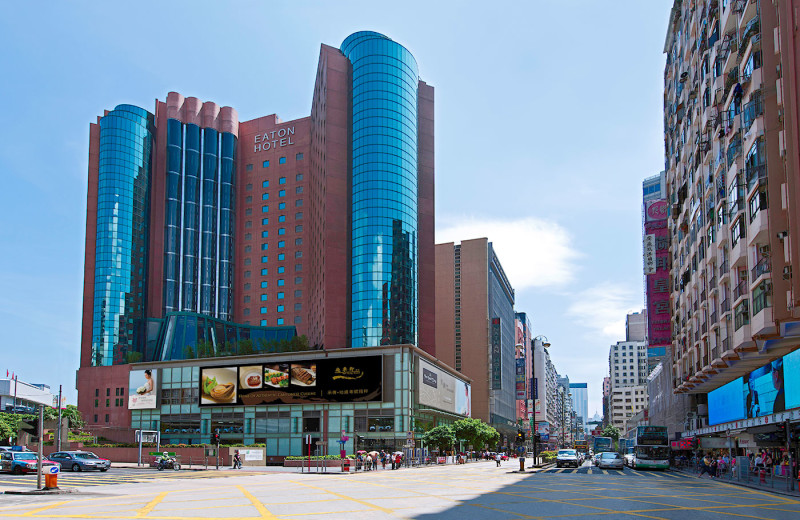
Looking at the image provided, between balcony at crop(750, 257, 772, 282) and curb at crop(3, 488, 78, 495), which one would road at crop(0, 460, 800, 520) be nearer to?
curb at crop(3, 488, 78, 495)

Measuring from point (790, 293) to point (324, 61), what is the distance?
291ft

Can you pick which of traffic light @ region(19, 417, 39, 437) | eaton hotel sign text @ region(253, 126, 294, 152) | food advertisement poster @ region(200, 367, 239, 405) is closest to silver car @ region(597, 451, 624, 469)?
food advertisement poster @ region(200, 367, 239, 405)

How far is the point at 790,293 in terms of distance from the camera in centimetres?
3409

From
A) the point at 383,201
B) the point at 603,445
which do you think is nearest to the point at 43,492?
the point at 383,201

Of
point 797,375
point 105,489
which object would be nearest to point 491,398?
point 797,375

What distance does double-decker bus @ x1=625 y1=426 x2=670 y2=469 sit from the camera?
199ft

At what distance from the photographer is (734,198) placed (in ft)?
142

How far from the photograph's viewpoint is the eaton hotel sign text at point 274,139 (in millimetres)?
133375

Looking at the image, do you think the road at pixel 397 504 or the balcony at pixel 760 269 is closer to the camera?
the road at pixel 397 504

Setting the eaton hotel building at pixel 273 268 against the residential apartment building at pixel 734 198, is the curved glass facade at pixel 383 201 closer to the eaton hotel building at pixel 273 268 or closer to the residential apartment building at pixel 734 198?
the eaton hotel building at pixel 273 268

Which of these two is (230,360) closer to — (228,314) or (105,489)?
(228,314)

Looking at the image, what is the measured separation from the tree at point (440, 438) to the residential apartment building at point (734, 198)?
24.5 meters

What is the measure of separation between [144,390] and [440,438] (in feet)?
132

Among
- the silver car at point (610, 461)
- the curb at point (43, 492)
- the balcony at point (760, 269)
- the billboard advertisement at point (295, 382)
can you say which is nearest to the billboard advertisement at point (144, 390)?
the billboard advertisement at point (295, 382)
